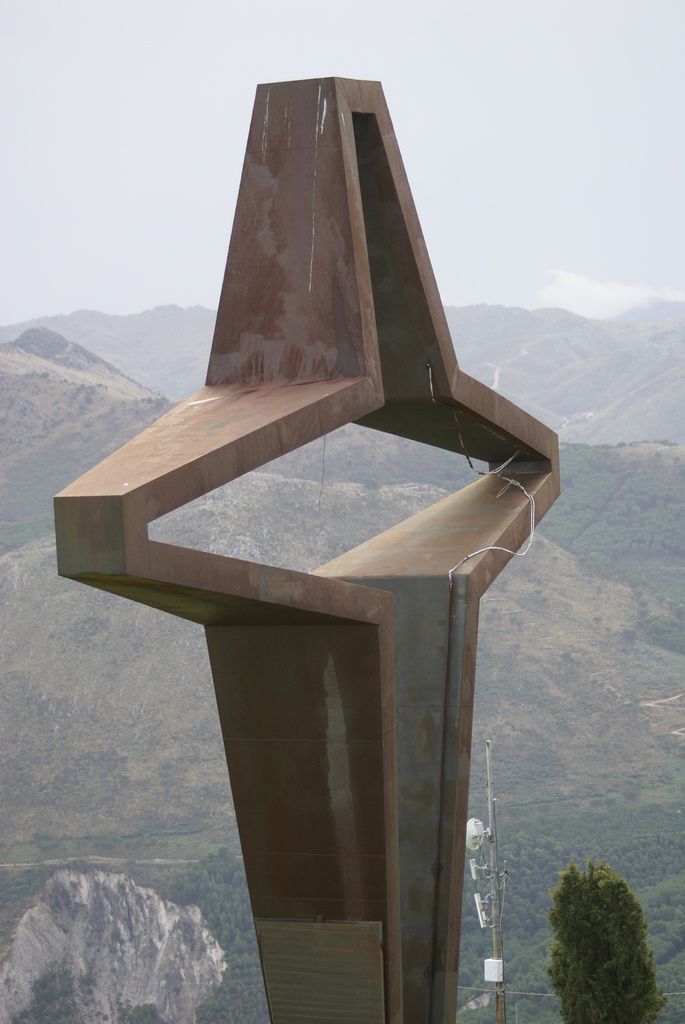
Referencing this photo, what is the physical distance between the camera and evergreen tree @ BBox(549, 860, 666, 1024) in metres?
13.0

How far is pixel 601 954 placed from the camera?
1322 centimetres

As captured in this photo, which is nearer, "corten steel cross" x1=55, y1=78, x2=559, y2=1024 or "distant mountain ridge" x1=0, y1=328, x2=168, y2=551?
"corten steel cross" x1=55, y1=78, x2=559, y2=1024

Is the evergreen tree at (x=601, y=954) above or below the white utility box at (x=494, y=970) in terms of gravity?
above

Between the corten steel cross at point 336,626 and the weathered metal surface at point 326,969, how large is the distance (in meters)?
0.01

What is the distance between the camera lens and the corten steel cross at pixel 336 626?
8.70m

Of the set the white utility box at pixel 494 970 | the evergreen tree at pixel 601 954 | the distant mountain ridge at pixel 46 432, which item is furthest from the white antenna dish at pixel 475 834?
the distant mountain ridge at pixel 46 432

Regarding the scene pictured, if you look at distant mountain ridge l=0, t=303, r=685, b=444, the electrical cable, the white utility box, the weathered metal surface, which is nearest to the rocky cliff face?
the white utility box

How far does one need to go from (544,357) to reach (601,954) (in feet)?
433

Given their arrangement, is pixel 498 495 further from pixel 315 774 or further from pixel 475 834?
pixel 475 834

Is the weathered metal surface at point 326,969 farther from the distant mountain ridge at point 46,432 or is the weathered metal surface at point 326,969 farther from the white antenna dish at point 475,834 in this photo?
the distant mountain ridge at point 46,432

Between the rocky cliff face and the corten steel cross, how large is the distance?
76.3ft

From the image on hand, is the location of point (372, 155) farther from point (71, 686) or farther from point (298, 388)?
point (71, 686)

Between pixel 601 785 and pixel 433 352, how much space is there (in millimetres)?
31661

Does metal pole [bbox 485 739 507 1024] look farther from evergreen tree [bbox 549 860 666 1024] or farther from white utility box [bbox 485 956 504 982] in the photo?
evergreen tree [bbox 549 860 666 1024]
